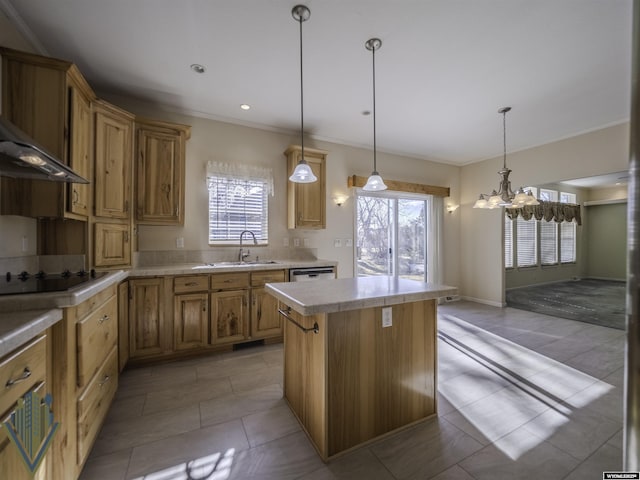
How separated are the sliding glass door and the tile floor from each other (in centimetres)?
209

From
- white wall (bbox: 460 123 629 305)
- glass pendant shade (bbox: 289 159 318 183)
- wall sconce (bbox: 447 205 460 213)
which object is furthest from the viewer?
wall sconce (bbox: 447 205 460 213)

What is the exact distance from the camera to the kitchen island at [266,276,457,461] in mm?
1609

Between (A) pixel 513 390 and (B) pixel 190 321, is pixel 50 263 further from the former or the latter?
(A) pixel 513 390

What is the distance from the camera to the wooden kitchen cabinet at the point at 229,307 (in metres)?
2.97

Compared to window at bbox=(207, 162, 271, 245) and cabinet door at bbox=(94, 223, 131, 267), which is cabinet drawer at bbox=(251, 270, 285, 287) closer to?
window at bbox=(207, 162, 271, 245)

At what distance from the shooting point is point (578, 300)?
5312 mm

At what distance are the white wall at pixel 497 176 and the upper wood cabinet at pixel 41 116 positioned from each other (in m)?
5.93

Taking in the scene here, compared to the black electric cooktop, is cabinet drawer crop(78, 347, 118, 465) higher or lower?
lower

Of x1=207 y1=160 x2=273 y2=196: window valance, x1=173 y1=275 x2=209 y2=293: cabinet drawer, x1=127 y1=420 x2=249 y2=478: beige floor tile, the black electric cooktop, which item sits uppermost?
x1=207 y1=160 x2=273 y2=196: window valance

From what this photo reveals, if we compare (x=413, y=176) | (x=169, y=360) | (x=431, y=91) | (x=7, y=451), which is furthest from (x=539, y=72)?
(x=169, y=360)

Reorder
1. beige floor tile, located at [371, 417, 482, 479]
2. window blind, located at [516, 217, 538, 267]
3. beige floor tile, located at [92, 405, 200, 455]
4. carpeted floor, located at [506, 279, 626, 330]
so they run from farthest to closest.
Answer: window blind, located at [516, 217, 538, 267]
carpeted floor, located at [506, 279, 626, 330]
beige floor tile, located at [92, 405, 200, 455]
beige floor tile, located at [371, 417, 482, 479]

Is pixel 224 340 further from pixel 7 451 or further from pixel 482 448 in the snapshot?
pixel 482 448

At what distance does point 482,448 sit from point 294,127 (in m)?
3.93

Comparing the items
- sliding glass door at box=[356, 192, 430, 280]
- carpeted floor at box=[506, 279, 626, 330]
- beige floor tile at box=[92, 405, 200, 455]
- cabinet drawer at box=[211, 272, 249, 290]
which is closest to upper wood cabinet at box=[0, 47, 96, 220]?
cabinet drawer at box=[211, 272, 249, 290]
